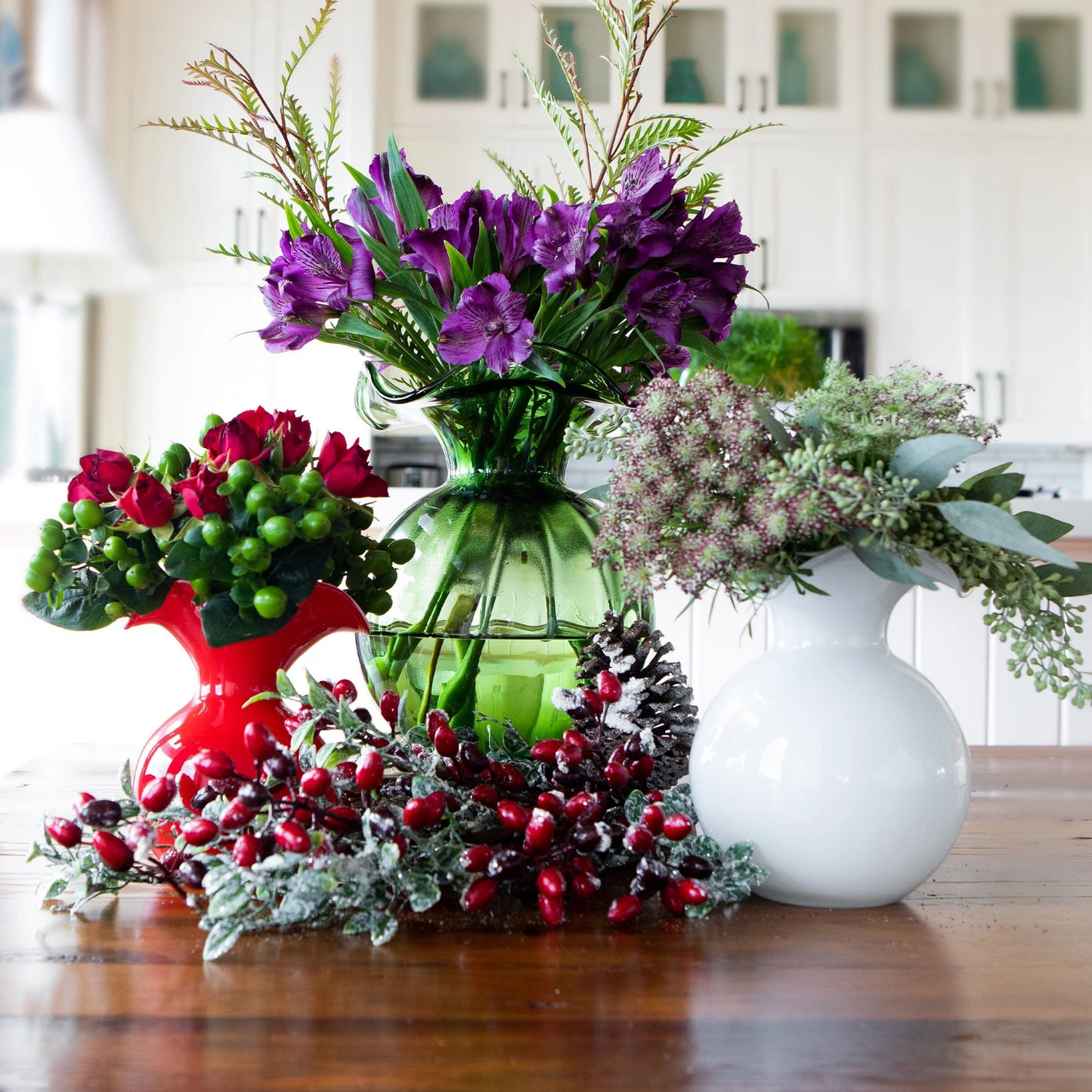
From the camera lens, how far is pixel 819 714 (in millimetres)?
553

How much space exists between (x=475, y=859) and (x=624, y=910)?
77 millimetres

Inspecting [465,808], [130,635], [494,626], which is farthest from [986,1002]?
[130,635]

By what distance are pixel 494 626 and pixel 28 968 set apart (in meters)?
0.36

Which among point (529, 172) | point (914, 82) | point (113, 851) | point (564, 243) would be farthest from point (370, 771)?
point (914, 82)

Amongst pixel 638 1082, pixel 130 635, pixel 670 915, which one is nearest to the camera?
pixel 638 1082

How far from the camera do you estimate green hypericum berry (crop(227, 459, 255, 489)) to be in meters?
0.63

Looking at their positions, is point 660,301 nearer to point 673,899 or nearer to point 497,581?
point 497,581

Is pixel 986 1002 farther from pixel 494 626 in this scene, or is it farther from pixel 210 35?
pixel 210 35

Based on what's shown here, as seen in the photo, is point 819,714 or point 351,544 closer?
point 819,714

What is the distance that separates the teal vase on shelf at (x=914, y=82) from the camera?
3.59m

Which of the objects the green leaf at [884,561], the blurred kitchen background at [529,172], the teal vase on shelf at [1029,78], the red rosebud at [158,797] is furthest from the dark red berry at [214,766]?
the teal vase on shelf at [1029,78]

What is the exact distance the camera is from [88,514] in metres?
0.64

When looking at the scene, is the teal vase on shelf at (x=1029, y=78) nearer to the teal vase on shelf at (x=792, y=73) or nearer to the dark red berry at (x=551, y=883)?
the teal vase on shelf at (x=792, y=73)

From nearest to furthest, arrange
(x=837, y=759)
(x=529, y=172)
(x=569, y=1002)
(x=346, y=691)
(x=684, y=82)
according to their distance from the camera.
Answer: (x=569, y=1002) < (x=837, y=759) < (x=346, y=691) < (x=529, y=172) < (x=684, y=82)
